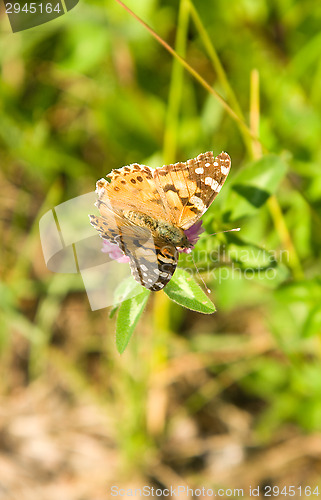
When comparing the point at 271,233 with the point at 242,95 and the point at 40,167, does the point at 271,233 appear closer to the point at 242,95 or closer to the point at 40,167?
the point at 242,95

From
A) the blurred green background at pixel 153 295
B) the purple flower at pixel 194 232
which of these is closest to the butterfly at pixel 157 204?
the purple flower at pixel 194 232

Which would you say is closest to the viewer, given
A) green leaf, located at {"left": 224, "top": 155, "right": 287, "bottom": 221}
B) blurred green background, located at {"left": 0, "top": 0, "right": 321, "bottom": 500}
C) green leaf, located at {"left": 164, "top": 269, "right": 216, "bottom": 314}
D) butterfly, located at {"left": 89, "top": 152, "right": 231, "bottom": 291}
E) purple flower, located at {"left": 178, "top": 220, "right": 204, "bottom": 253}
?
green leaf, located at {"left": 164, "top": 269, "right": 216, "bottom": 314}

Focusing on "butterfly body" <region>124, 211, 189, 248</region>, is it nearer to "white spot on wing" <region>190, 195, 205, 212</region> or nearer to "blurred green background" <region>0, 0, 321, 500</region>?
"white spot on wing" <region>190, 195, 205, 212</region>

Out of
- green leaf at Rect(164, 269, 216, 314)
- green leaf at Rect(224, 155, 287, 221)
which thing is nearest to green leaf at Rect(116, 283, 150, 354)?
green leaf at Rect(164, 269, 216, 314)

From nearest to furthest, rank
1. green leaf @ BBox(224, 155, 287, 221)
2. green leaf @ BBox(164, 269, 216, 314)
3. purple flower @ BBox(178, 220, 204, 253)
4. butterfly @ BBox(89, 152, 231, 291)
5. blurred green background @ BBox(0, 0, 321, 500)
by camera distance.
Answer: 1. green leaf @ BBox(164, 269, 216, 314)
2. butterfly @ BBox(89, 152, 231, 291)
3. purple flower @ BBox(178, 220, 204, 253)
4. green leaf @ BBox(224, 155, 287, 221)
5. blurred green background @ BBox(0, 0, 321, 500)

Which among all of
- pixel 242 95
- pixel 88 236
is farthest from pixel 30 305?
pixel 242 95

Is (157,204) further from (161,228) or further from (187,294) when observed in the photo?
(187,294)

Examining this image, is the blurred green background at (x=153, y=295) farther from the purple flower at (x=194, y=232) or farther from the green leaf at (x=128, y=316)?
the green leaf at (x=128, y=316)
